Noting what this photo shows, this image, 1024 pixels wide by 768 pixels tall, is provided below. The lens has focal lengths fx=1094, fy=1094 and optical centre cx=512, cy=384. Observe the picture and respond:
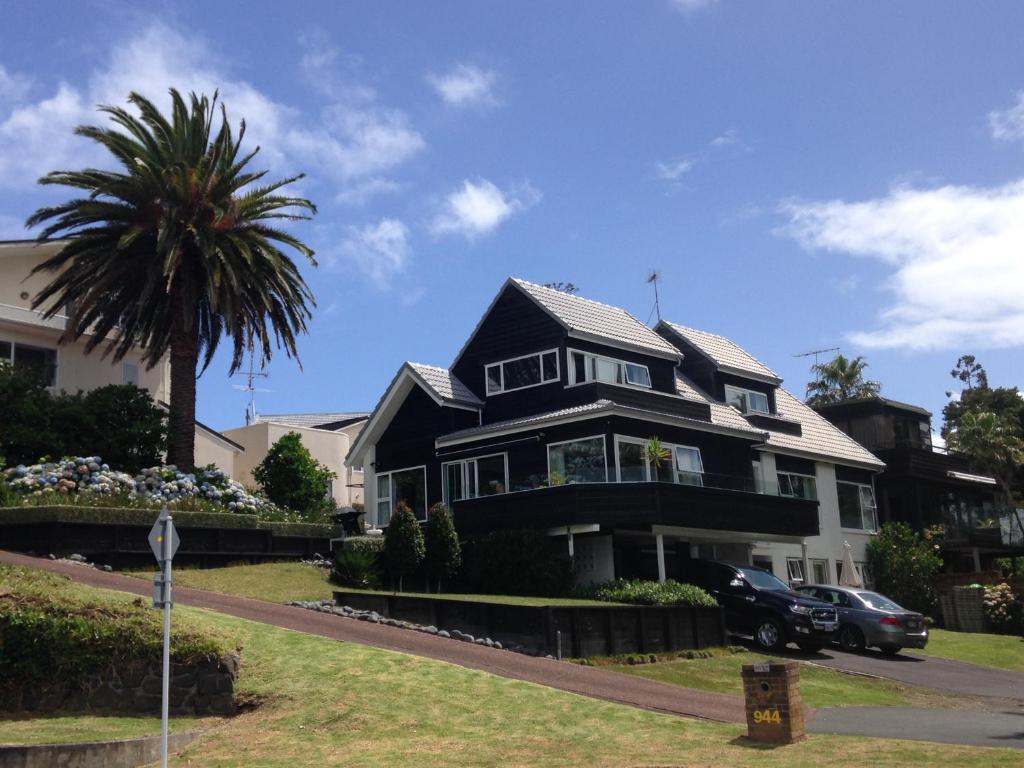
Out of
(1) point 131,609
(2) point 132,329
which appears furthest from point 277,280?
(1) point 131,609

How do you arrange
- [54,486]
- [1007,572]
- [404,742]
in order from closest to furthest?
1. [404,742]
2. [54,486]
3. [1007,572]

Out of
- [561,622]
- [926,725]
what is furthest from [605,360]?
[926,725]

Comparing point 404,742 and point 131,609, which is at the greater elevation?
point 131,609

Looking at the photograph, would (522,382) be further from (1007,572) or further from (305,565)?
(1007,572)

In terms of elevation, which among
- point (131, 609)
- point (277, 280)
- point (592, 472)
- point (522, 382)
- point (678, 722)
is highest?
point (277, 280)

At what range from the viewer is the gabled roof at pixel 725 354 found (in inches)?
1633

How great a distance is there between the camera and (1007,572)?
44750mm

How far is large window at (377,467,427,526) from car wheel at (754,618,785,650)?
44.0ft

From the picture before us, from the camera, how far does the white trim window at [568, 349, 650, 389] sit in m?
35.0

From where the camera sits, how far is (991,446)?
161 feet

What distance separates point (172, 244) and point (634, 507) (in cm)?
1559

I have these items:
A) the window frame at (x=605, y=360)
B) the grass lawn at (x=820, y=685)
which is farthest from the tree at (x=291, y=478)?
the grass lawn at (x=820, y=685)

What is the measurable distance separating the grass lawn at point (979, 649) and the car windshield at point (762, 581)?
431 cm

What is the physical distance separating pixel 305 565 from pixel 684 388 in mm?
15673
